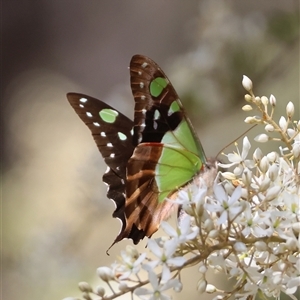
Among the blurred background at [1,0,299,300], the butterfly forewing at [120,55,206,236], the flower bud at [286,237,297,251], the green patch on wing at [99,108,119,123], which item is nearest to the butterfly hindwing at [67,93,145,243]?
the green patch on wing at [99,108,119,123]

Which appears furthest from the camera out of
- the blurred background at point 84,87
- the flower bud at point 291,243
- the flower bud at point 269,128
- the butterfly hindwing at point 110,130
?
the blurred background at point 84,87

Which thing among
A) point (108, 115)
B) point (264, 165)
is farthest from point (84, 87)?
point (264, 165)

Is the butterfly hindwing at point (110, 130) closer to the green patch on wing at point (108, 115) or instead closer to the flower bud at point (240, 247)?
the green patch on wing at point (108, 115)

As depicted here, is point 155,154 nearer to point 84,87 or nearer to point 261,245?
point 261,245

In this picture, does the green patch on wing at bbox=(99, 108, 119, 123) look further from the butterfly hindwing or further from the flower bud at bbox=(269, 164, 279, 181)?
the flower bud at bbox=(269, 164, 279, 181)

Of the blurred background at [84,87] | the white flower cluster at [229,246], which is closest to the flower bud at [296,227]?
the white flower cluster at [229,246]

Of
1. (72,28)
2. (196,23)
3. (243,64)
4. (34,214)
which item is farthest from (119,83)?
(34,214)
